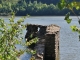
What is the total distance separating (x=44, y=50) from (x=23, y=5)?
104523mm

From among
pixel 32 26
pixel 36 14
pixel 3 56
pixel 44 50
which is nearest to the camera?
pixel 3 56

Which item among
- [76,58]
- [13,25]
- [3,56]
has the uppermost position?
[13,25]

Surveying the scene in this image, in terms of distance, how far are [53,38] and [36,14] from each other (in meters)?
107

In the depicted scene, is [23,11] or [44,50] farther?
[23,11]

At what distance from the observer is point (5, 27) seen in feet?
17.4

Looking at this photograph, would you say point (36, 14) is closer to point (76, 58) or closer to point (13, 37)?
point (76, 58)

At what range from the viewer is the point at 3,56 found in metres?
4.66

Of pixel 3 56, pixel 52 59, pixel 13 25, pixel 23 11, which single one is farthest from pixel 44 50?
pixel 23 11

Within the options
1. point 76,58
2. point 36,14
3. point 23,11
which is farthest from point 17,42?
point 36,14

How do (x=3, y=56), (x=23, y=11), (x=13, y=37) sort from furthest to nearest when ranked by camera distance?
(x=23, y=11), (x=13, y=37), (x=3, y=56)

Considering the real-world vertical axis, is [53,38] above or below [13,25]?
below

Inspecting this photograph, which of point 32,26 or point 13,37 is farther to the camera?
point 32,26

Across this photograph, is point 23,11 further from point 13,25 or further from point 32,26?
point 13,25

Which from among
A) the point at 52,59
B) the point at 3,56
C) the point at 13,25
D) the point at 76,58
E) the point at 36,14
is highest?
the point at 13,25
